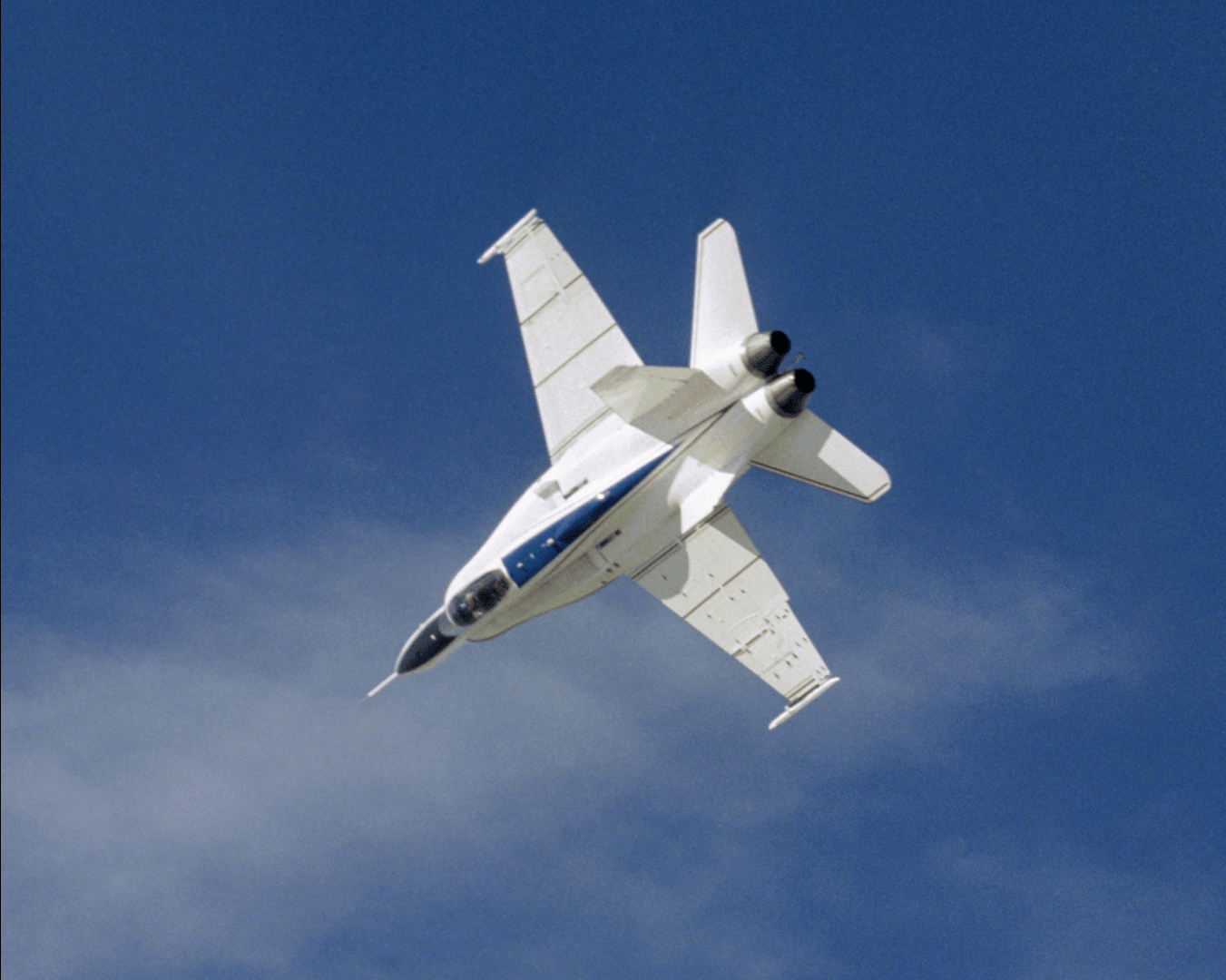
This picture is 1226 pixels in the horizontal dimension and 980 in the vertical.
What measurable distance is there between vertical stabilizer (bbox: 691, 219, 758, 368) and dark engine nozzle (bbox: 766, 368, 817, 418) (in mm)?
1862

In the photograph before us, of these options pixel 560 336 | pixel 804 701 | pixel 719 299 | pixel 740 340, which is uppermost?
pixel 560 336

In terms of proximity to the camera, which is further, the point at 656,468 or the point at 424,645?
the point at 424,645

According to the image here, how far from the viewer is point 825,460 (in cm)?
3825

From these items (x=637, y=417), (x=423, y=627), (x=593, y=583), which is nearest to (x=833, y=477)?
(x=637, y=417)

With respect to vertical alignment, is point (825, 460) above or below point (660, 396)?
below

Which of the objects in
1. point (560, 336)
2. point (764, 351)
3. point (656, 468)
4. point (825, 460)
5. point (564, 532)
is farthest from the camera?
point (560, 336)

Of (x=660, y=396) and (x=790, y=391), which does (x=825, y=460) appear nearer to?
(x=790, y=391)

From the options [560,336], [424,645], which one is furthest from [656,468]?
[424,645]

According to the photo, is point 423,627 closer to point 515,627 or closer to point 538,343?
point 515,627

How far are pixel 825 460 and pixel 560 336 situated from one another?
10.5m

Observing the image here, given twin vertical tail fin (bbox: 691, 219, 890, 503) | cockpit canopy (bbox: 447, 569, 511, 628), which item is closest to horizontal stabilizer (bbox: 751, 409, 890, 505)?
twin vertical tail fin (bbox: 691, 219, 890, 503)

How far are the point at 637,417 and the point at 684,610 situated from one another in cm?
763

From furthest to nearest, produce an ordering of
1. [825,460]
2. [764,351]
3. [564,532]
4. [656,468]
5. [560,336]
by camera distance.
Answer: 1. [560,336]
2. [564,532]
3. [656,468]
4. [825,460]
5. [764,351]

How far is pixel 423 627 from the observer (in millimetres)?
43812
